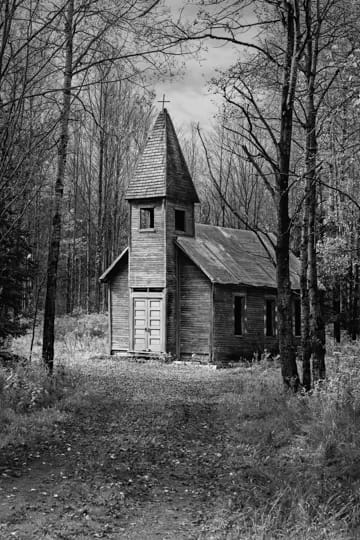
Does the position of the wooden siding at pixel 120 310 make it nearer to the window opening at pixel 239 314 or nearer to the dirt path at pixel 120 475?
the window opening at pixel 239 314

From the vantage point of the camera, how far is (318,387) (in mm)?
11055

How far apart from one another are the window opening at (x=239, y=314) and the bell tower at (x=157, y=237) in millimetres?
2730

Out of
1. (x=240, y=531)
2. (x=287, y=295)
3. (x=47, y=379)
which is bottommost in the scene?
(x=240, y=531)

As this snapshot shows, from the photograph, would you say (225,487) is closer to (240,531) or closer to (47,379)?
Result: (240,531)

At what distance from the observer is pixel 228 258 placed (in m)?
24.1

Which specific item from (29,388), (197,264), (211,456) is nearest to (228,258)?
(197,264)

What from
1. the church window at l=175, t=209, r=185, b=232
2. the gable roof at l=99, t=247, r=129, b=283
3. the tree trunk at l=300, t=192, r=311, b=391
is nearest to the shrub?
the tree trunk at l=300, t=192, r=311, b=391

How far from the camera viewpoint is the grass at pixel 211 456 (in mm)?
6484

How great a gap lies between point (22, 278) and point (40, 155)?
31.4ft

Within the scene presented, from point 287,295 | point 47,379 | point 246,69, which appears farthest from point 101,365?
point 246,69

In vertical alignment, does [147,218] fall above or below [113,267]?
above

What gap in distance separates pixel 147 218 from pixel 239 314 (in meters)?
5.72

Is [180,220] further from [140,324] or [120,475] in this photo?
[120,475]

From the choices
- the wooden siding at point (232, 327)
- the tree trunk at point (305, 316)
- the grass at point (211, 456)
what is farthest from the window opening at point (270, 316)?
the tree trunk at point (305, 316)
